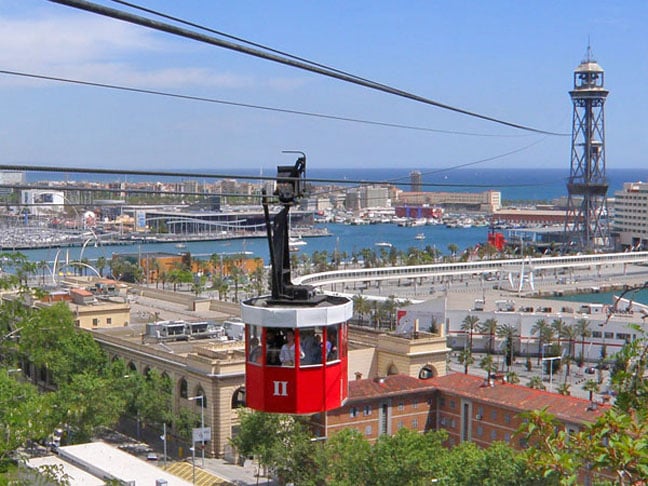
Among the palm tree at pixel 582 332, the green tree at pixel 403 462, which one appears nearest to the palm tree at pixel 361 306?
the palm tree at pixel 582 332

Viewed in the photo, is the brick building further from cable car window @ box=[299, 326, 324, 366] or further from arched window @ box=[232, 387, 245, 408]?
cable car window @ box=[299, 326, 324, 366]

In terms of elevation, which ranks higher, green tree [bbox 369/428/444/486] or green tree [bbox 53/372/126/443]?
green tree [bbox 369/428/444/486]

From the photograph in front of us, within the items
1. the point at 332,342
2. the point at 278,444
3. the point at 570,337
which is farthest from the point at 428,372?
the point at 332,342

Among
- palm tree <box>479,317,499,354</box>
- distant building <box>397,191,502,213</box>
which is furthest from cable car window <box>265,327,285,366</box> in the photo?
distant building <box>397,191,502,213</box>

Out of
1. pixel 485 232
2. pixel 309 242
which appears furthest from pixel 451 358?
pixel 485 232

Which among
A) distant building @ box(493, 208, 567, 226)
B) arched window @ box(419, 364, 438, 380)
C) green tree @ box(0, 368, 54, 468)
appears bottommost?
distant building @ box(493, 208, 567, 226)

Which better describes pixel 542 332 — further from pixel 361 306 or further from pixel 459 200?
pixel 459 200

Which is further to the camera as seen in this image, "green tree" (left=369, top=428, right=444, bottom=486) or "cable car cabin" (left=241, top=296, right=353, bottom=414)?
"green tree" (left=369, top=428, right=444, bottom=486)
